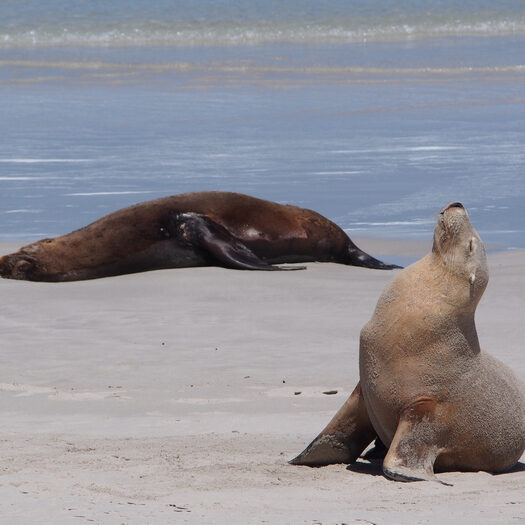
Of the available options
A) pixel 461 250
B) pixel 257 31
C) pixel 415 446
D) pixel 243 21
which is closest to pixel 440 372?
pixel 415 446

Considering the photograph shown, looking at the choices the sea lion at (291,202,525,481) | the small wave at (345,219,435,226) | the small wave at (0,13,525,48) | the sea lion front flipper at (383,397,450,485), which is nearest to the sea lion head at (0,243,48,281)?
the small wave at (345,219,435,226)

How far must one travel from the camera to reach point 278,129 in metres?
15.8

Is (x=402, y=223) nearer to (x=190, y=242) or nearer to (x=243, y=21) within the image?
(x=190, y=242)

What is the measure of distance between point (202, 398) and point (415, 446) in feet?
5.06

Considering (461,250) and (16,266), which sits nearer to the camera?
(461,250)

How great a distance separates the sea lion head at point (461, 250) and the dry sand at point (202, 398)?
699mm

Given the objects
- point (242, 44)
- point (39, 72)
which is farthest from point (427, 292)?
point (242, 44)

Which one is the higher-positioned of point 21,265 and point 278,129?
point 278,129

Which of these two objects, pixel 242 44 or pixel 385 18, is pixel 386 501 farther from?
pixel 385 18

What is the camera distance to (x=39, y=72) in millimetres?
24922

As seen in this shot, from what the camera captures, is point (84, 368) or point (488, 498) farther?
point (84, 368)

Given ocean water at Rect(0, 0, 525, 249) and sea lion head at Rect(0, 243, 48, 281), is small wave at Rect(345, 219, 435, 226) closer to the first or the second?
ocean water at Rect(0, 0, 525, 249)

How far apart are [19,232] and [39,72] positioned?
15004 millimetres

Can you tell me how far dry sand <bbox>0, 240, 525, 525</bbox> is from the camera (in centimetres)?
371
